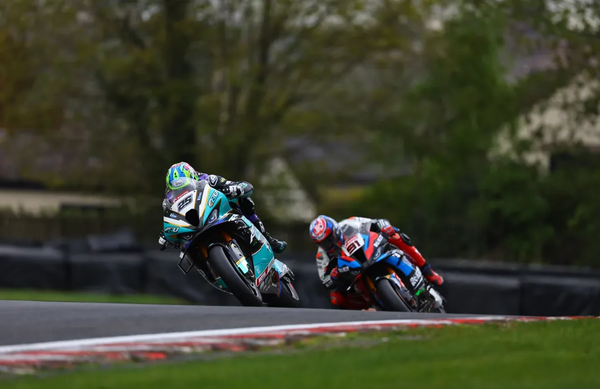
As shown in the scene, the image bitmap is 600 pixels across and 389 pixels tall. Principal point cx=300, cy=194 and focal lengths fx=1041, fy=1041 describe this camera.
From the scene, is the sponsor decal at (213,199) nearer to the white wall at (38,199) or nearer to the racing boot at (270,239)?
the racing boot at (270,239)

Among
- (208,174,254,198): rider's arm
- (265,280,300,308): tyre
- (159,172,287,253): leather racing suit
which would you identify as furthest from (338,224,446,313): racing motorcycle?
(208,174,254,198): rider's arm

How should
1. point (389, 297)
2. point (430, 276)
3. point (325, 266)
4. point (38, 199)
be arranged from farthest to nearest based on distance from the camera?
point (38, 199), point (430, 276), point (325, 266), point (389, 297)

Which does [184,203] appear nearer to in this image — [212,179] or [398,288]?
[212,179]

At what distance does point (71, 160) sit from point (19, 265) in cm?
1346

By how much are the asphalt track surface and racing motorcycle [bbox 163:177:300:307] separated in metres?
1.29

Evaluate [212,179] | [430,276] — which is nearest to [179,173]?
[212,179]

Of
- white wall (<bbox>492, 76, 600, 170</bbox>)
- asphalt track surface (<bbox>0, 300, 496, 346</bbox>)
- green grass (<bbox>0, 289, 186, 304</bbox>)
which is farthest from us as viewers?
white wall (<bbox>492, 76, 600, 170</bbox>)

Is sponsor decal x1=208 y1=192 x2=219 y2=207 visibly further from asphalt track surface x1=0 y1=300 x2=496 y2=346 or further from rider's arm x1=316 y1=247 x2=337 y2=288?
rider's arm x1=316 y1=247 x2=337 y2=288

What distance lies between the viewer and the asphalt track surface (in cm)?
654

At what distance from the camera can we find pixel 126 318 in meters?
7.04

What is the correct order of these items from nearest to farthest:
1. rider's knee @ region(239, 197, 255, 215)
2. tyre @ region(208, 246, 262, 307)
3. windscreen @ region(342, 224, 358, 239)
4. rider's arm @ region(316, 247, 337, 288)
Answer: tyre @ region(208, 246, 262, 307)
rider's knee @ region(239, 197, 255, 215)
windscreen @ region(342, 224, 358, 239)
rider's arm @ region(316, 247, 337, 288)

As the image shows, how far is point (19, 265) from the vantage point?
17.3 m

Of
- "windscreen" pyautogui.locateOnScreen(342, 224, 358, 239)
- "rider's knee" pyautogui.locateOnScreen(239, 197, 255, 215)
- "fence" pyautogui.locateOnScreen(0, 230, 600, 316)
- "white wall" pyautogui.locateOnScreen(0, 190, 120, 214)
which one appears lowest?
"white wall" pyautogui.locateOnScreen(0, 190, 120, 214)

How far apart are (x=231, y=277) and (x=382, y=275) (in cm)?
273
